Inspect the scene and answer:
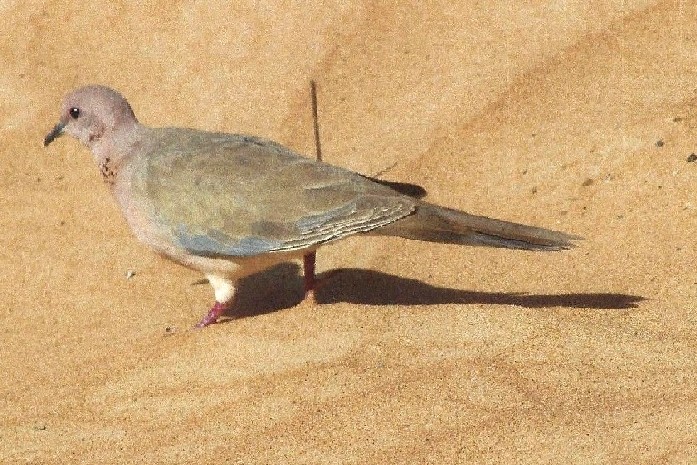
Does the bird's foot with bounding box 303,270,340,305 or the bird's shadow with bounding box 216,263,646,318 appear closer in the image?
the bird's shadow with bounding box 216,263,646,318

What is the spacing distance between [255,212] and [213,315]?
1.94 feet

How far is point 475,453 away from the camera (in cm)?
353

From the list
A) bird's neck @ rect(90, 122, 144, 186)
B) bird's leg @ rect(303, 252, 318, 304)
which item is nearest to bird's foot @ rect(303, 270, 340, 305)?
bird's leg @ rect(303, 252, 318, 304)

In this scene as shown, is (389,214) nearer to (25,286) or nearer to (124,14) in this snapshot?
(25,286)

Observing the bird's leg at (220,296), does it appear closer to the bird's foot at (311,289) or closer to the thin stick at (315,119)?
the bird's foot at (311,289)

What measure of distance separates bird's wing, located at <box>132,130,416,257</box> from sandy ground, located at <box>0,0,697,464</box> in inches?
14.5

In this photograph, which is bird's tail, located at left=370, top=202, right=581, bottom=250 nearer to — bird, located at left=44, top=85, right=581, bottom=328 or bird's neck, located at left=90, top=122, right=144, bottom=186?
bird, located at left=44, top=85, right=581, bottom=328

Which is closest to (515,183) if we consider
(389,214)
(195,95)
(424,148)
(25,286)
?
(424,148)

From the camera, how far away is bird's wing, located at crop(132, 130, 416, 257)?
4.73 m

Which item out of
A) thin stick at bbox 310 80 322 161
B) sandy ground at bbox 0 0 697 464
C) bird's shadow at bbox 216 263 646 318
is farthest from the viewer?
thin stick at bbox 310 80 322 161

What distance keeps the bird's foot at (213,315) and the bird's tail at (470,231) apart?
86 cm

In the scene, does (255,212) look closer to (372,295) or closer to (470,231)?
(372,295)

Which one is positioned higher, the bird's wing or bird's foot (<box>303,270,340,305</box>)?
the bird's wing

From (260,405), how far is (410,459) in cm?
72
